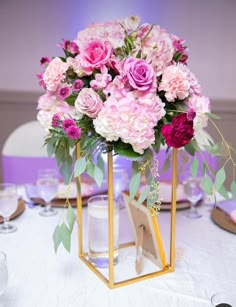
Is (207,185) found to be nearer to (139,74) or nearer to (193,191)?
(139,74)

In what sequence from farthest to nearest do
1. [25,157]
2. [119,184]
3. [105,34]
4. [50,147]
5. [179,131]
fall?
[25,157] → [119,184] → [50,147] → [105,34] → [179,131]

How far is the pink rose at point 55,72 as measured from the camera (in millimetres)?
969

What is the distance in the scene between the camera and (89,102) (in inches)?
35.3

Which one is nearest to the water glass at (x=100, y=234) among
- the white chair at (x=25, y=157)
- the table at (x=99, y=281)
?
the table at (x=99, y=281)

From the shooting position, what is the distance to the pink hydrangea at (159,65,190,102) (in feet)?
3.01

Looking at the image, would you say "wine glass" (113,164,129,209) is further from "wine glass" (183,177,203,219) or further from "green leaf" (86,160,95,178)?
"green leaf" (86,160,95,178)

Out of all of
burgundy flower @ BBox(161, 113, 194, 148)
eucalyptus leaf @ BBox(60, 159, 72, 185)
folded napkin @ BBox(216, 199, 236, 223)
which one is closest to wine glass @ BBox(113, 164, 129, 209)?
folded napkin @ BBox(216, 199, 236, 223)

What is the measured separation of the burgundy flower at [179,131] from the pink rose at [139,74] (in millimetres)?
97

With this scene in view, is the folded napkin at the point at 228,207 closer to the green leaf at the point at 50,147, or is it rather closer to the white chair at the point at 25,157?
the green leaf at the point at 50,147

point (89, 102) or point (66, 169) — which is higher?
point (89, 102)

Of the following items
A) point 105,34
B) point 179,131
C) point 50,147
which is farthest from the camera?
point 50,147

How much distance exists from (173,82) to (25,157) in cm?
139

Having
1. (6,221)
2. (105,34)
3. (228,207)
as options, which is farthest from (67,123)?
(228,207)

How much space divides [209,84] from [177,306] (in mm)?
2337
